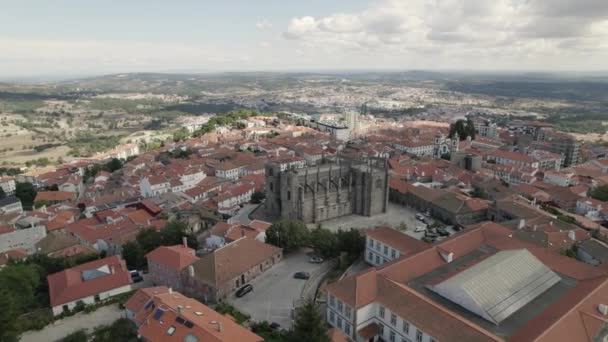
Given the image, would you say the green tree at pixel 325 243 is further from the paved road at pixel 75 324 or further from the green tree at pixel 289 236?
the paved road at pixel 75 324

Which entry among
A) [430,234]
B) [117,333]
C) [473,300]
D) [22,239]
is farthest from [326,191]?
[22,239]

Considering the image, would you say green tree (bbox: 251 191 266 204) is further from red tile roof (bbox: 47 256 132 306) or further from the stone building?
red tile roof (bbox: 47 256 132 306)

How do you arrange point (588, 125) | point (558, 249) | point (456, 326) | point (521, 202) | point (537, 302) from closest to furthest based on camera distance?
1. point (456, 326)
2. point (537, 302)
3. point (558, 249)
4. point (521, 202)
5. point (588, 125)

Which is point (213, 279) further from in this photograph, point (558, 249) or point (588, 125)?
point (588, 125)

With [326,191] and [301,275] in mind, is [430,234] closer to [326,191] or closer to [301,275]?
[326,191]

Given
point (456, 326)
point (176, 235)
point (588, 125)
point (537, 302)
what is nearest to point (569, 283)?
point (537, 302)

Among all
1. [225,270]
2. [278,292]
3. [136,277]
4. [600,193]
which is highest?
[600,193]

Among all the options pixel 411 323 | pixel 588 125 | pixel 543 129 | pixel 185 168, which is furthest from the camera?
pixel 588 125
